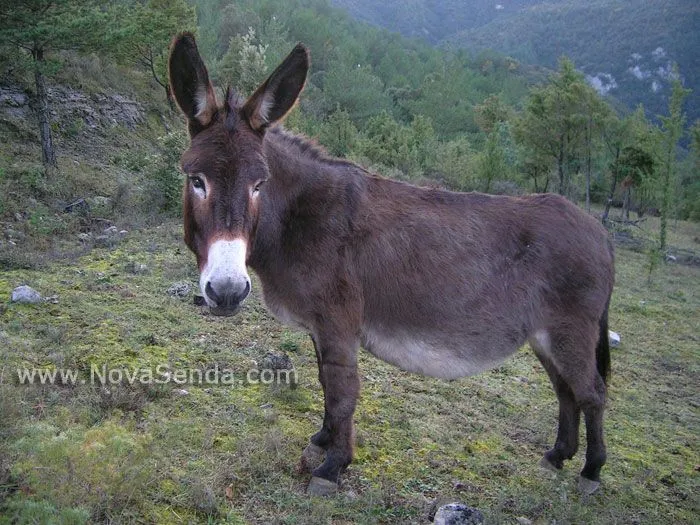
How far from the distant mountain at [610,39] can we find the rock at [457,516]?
12236cm

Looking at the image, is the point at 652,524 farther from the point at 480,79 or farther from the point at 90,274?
the point at 480,79

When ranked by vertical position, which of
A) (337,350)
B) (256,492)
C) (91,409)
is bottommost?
(256,492)

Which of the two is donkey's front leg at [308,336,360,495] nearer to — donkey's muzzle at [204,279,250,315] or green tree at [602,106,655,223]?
donkey's muzzle at [204,279,250,315]

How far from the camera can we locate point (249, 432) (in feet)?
13.0

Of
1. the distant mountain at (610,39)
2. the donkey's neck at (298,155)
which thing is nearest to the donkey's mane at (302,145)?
the donkey's neck at (298,155)

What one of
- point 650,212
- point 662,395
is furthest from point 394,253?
point 650,212

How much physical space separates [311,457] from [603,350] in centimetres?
258

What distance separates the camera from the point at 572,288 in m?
3.93

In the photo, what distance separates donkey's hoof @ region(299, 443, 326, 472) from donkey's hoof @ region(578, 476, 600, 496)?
2.15m

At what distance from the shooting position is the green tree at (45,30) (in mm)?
10938

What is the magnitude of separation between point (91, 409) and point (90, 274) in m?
3.28

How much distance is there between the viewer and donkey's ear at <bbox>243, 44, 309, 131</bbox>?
315cm

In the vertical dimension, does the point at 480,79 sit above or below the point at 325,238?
above

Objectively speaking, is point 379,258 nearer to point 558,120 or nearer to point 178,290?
point 178,290
